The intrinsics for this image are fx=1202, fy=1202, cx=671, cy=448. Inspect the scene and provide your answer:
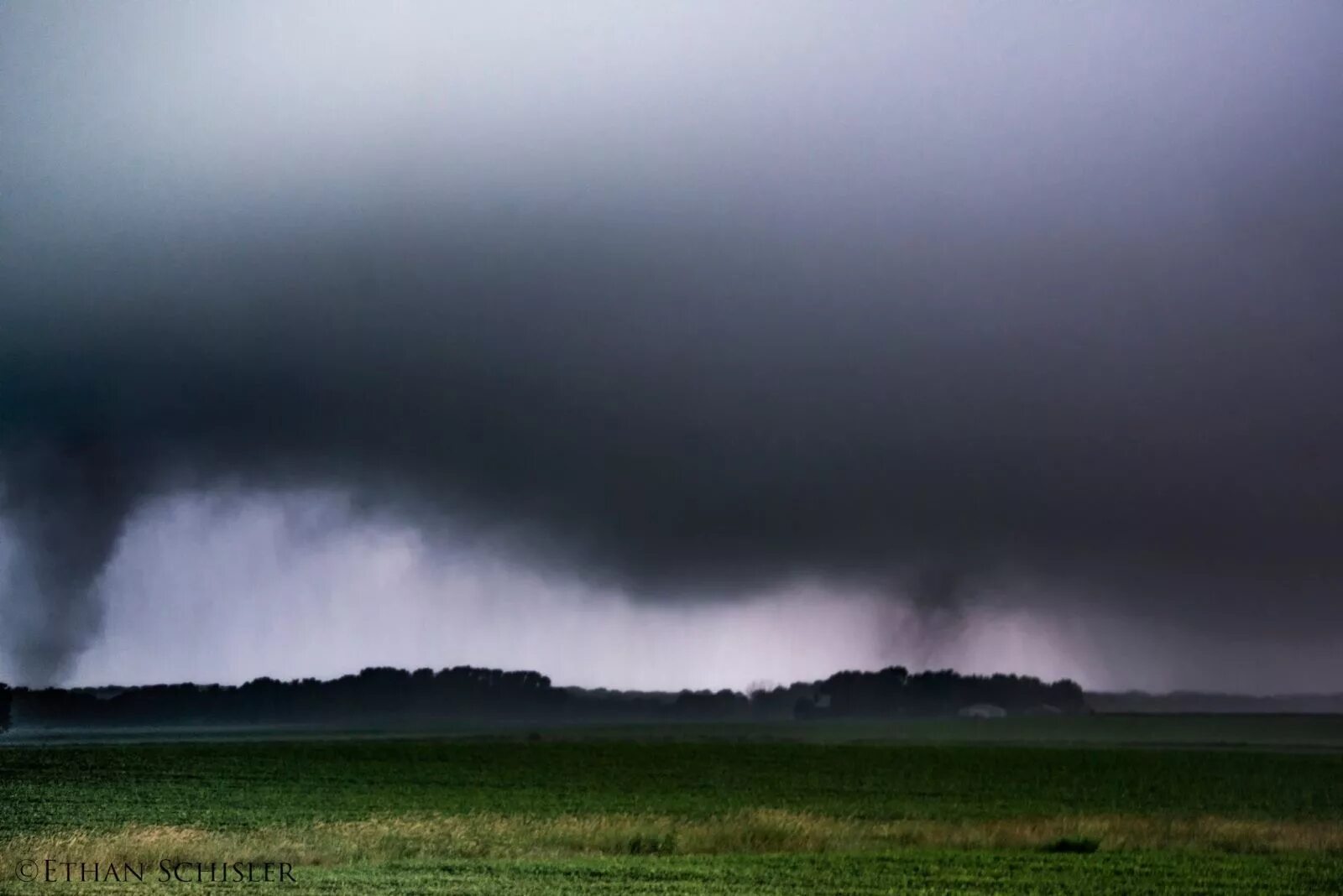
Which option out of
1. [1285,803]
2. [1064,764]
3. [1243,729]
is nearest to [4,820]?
[1285,803]

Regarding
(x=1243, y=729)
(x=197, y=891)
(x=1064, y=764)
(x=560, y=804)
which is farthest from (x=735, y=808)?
(x=1243, y=729)

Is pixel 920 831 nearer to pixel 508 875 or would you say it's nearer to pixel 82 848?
pixel 508 875

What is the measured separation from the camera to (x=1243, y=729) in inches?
6885

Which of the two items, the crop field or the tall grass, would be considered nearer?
the crop field

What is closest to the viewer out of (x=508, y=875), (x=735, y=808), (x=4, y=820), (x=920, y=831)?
(x=508, y=875)

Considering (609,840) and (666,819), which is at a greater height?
(609,840)

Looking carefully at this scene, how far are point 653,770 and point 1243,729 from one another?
133 meters

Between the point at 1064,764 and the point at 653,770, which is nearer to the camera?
the point at 653,770

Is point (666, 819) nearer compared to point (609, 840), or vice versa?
point (609, 840)

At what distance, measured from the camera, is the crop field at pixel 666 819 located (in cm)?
2570

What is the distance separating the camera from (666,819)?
39.0m

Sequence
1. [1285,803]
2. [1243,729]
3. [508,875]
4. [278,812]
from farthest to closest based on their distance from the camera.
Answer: [1243,729] → [1285,803] → [278,812] → [508,875]

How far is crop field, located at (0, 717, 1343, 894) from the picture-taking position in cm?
2570

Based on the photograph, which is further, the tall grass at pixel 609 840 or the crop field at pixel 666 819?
the tall grass at pixel 609 840
